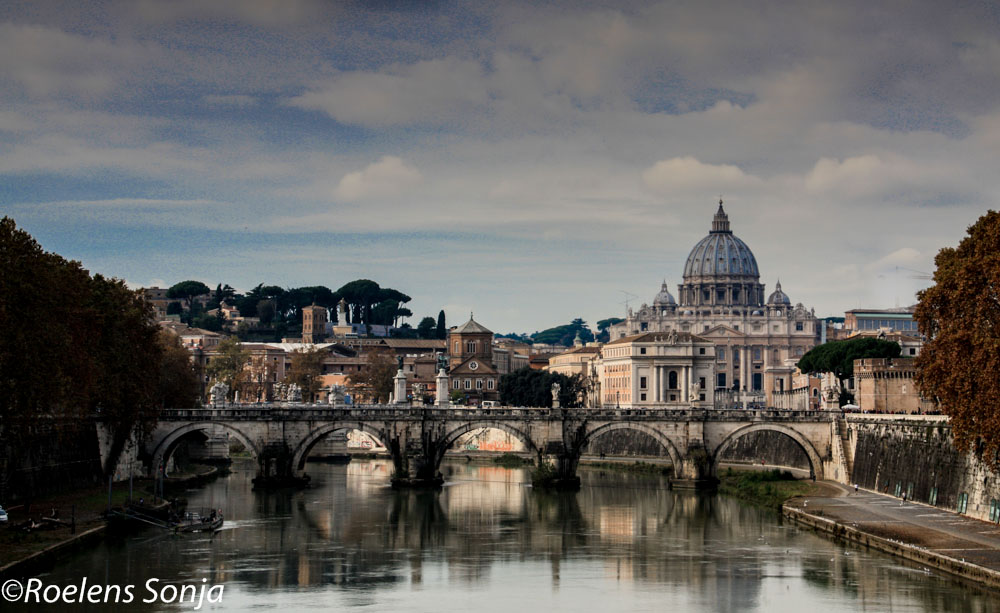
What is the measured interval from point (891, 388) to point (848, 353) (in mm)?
27926

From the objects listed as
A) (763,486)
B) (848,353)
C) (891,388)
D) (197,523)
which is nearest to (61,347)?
(197,523)

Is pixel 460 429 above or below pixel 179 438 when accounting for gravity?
above

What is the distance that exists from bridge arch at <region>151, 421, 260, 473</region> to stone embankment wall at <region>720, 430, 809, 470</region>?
102ft

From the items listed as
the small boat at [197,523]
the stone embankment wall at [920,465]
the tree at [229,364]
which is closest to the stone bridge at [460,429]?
the stone embankment wall at [920,465]

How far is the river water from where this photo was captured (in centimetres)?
4178

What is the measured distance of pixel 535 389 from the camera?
5477 inches

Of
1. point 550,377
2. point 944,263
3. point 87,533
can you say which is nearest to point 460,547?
point 87,533

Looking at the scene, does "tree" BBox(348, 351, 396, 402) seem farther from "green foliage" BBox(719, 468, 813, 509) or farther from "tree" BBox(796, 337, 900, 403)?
"green foliage" BBox(719, 468, 813, 509)

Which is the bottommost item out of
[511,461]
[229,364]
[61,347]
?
[511,461]

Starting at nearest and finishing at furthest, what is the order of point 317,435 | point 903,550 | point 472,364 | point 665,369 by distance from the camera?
point 903,550 < point 317,435 < point 665,369 < point 472,364

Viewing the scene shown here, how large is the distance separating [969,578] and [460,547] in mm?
20049

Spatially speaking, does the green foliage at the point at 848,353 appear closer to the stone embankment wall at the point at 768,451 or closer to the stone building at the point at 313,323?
the stone embankment wall at the point at 768,451

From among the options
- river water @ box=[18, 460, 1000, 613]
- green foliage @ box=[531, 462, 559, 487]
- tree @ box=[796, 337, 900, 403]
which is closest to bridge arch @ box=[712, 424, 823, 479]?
river water @ box=[18, 460, 1000, 613]

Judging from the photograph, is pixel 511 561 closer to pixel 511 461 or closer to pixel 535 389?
pixel 511 461
